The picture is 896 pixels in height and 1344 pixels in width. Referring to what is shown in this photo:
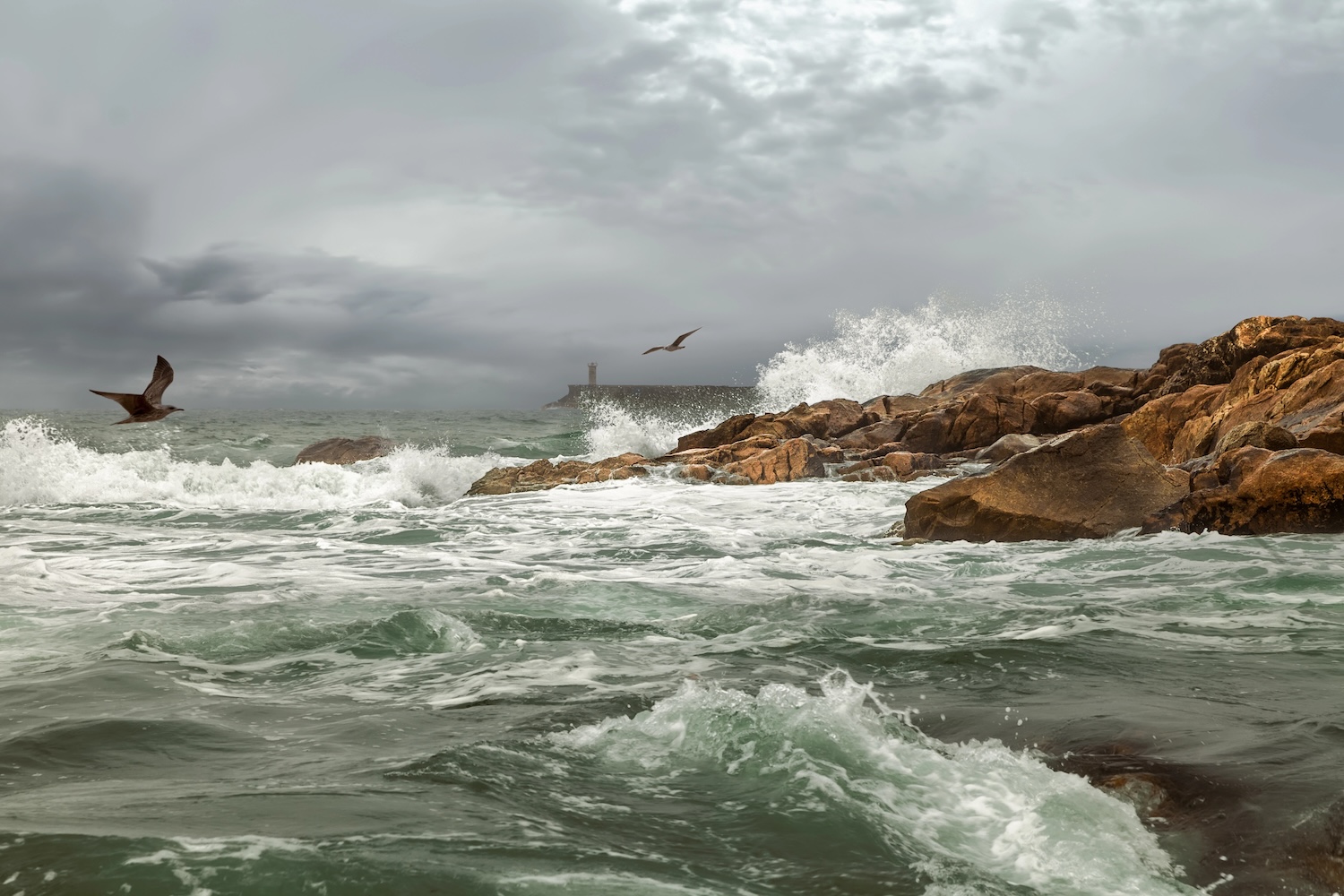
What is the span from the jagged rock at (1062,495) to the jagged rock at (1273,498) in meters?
0.51

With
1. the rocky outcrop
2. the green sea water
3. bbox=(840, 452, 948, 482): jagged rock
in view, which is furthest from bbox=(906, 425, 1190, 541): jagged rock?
the rocky outcrop

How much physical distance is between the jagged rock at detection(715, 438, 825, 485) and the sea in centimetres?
696

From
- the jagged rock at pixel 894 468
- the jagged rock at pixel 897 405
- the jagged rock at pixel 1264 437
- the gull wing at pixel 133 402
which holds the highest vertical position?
the jagged rock at pixel 897 405

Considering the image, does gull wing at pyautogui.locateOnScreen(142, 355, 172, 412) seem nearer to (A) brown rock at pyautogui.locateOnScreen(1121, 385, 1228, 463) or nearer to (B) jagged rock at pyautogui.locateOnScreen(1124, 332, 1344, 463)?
(B) jagged rock at pyautogui.locateOnScreen(1124, 332, 1344, 463)

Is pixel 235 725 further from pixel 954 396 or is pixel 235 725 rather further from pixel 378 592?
pixel 954 396

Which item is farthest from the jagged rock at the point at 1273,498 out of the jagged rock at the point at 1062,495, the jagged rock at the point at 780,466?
the jagged rock at the point at 780,466

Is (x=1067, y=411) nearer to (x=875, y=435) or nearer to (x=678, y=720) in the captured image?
(x=875, y=435)

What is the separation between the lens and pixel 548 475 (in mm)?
17141

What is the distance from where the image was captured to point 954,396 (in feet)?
80.0

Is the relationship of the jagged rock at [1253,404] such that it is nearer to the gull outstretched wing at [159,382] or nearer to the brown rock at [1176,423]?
the brown rock at [1176,423]

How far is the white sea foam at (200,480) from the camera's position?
17391mm

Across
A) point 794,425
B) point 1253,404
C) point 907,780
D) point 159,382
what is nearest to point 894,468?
point 794,425

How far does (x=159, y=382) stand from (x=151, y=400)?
Result: 0.48 feet

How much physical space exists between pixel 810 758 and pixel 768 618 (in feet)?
9.19
